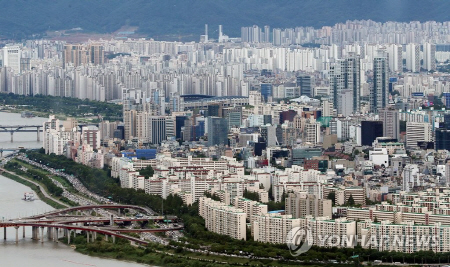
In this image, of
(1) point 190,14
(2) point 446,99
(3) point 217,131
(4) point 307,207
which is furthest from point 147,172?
(1) point 190,14

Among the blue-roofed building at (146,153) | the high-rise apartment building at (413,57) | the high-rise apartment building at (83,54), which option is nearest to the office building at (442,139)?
the blue-roofed building at (146,153)

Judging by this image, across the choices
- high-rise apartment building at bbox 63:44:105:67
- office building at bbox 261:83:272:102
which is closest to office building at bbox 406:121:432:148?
office building at bbox 261:83:272:102

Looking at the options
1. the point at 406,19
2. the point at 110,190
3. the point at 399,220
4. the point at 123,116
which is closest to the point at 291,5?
the point at 406,19

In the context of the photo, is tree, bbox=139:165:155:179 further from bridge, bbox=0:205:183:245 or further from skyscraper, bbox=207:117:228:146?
skyscraper, bbox=207:117:228:146

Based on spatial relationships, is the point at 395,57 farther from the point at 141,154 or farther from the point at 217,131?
the point at 141,154

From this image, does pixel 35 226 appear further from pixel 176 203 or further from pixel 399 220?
pixel 399 220

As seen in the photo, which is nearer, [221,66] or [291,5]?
[221,66]

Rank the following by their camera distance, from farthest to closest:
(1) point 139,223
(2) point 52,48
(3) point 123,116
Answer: (2) point 52,48 < (3) point 123,116 < (1) point 139,223
